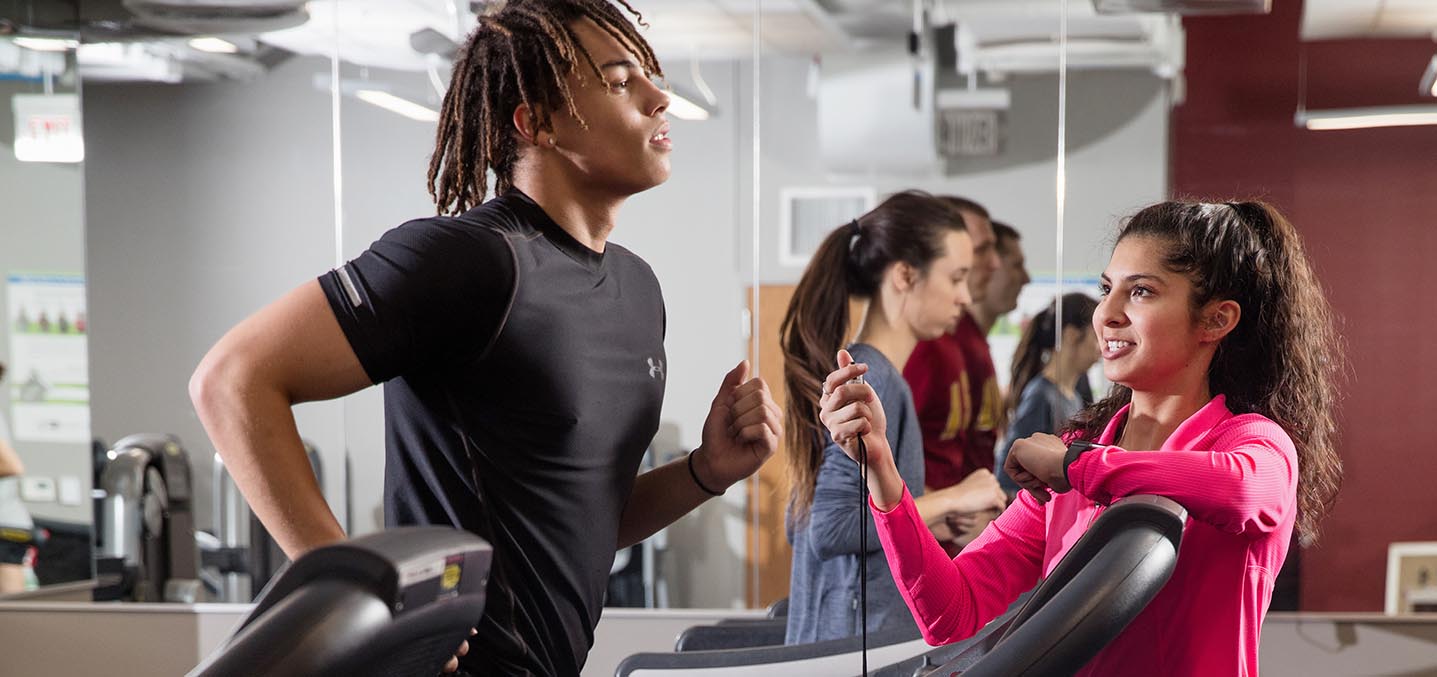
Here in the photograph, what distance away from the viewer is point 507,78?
4.84 ft

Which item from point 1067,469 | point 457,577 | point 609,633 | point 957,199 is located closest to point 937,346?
point 957,199

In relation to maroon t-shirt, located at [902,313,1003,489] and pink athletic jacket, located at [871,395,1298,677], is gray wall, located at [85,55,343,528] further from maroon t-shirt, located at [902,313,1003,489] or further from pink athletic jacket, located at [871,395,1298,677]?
pink athletic jacket, located at [871,395,1298,677]

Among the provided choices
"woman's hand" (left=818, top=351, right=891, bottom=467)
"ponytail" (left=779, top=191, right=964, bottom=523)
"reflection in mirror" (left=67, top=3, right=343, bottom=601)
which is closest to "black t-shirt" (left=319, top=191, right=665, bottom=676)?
"woman's hand" (left=818, top=351, right=891, bottom=467)

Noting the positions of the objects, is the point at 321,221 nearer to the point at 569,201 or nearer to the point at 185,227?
the point at 185,227

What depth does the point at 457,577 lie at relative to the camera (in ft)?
2.96

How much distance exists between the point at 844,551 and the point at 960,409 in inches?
34.6

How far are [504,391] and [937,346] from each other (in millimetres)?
2036

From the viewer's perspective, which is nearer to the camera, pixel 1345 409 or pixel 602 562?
pixel 602 562

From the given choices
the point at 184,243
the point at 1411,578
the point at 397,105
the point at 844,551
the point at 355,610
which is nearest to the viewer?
the point at 355,610

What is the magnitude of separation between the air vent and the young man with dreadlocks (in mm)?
2035

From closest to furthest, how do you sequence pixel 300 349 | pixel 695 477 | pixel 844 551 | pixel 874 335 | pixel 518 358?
1. pixel 300 349
2. pixel 518 358
3. pixel 695 477
4. pixel 844 551
5. pixel 874 335

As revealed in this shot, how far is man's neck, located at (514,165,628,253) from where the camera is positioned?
56.7 inches

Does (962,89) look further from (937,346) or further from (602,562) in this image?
(602,562)

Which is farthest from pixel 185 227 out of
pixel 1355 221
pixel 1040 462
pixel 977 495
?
pixel 1355 221
